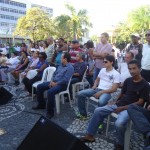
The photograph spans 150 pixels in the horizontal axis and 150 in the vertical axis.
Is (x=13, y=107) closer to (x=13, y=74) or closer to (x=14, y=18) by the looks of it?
(x=13, y=74)

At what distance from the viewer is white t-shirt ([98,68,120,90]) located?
5.19 m

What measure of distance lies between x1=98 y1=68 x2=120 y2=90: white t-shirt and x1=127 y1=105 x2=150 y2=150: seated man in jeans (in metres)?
1.41

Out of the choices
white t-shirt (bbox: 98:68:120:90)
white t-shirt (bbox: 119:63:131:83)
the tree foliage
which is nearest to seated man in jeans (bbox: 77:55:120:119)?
white t-shirt (bbox: 98:68:120:90)

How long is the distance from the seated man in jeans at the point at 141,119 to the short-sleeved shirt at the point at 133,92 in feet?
1.14

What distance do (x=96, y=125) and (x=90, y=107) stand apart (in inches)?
90.7

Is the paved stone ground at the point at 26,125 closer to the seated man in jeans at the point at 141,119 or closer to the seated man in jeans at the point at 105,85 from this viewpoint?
the seated man in jeans at the point at 105,85

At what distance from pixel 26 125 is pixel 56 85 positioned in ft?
3.89

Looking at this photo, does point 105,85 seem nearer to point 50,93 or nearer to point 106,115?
point 106,115

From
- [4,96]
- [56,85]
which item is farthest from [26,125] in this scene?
[4,96]

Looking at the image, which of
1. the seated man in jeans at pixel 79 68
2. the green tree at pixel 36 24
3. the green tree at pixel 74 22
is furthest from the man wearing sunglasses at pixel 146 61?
the green tree at pixel 36 24

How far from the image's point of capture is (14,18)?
97000mm

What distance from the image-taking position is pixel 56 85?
6.00m

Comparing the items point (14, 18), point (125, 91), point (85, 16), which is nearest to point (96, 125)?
point (125, 91)

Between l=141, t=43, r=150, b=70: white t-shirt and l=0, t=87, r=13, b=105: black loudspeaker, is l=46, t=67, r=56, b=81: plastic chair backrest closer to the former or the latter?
l=0, t=87, r=13, b=105: black loudspeaker
